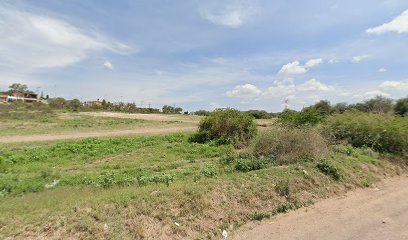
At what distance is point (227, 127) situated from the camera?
60.2 feet

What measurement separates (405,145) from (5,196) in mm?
14528

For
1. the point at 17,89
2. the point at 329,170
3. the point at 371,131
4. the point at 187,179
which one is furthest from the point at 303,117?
the point at 17,89

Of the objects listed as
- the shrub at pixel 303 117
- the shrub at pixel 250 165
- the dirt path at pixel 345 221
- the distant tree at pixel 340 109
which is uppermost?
the distant tree at pixel 340 109

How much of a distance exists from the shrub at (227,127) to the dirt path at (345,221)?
964cm

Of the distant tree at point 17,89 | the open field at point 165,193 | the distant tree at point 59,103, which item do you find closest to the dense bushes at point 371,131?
the open field at point 165,193

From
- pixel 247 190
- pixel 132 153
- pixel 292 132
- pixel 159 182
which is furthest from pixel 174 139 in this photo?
pixel 247 190

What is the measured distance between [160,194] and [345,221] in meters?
4.07

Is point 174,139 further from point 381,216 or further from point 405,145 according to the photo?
point 381,216

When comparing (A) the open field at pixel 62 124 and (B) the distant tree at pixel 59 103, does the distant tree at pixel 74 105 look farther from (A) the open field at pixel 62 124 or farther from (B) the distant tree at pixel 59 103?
(A) the open field at pixel 62 124

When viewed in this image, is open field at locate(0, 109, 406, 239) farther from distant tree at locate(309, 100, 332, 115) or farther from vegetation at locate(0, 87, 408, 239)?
distant tree at locate(309, 100, 332, 115)

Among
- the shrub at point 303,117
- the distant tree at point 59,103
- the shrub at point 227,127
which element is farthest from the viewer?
the distant tree at point 59,103

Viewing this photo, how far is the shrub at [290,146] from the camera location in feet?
33.2

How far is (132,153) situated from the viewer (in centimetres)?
1498

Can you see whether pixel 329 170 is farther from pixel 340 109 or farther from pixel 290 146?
pixel 340 109
